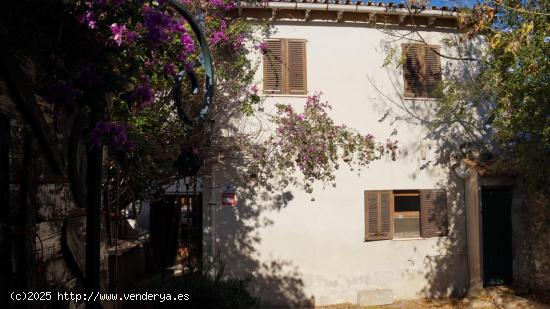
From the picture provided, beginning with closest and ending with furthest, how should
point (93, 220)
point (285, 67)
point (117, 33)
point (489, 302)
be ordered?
1. point (117, 33)
2. point (93, 220)
3. point (489, 302)
4. point (285, 67)

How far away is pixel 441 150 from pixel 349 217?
8.96 feet

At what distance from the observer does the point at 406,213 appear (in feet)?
31.7

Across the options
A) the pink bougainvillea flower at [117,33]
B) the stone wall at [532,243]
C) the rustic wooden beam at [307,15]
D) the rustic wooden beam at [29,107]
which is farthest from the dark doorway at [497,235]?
the rustic wooden beam at [29,107]

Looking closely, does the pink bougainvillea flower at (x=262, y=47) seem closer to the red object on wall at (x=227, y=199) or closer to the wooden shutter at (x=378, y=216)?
the red object on wall at (x=227, y=199)

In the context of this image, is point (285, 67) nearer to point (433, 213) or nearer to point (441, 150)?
point (441, 150)

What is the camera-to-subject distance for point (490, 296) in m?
9.36

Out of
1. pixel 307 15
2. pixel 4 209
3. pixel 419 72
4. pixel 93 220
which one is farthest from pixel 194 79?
pixel 419 72

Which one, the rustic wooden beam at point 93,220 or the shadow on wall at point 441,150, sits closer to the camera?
the rustic wooden beam at point 93,220

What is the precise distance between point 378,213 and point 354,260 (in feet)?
3.80

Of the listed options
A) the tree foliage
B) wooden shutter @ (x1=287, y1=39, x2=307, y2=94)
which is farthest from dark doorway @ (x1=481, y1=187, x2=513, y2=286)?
wooden shutter @ (x1=287, y1=39, x2=307, y2=94)

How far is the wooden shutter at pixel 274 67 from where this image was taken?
30.4 ft

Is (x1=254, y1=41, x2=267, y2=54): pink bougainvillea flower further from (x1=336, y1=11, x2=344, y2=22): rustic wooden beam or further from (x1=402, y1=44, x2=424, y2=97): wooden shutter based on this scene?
(x1=402, y1=44, x2=424, y2=97): wooden shutter

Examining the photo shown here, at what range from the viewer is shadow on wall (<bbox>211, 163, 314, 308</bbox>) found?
8.80 m

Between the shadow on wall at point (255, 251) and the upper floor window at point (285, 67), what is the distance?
78.8 inches
